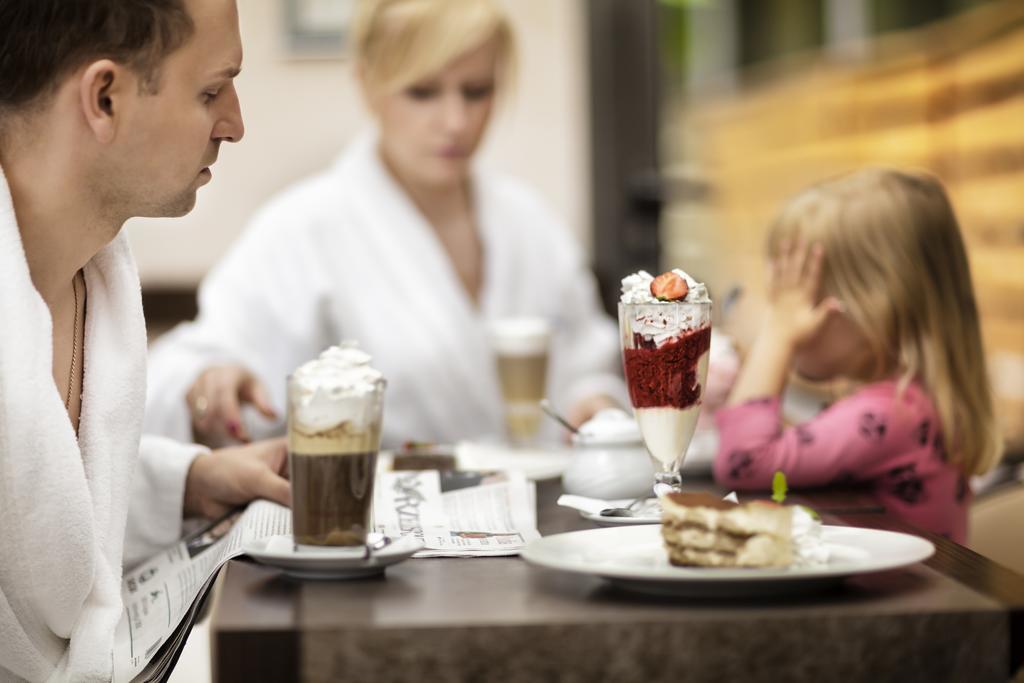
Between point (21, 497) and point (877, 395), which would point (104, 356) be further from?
point (877, 395)

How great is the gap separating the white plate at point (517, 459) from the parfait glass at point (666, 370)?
0.29 metres

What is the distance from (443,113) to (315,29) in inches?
→ 52.1

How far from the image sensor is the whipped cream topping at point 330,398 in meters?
0.97

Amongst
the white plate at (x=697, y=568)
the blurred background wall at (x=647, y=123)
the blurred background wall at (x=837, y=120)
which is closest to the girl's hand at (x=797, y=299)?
the blurred background wall at (x=837, y=120)

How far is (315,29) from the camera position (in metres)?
3.59

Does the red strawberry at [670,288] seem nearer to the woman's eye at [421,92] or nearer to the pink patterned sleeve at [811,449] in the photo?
the pink patterned sleeve at [811,449]

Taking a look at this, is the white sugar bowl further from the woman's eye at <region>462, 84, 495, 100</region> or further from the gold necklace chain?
the woman's eye at <region>462, 84, 495, 100</region>

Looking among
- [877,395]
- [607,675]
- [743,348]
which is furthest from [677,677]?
[743,348]

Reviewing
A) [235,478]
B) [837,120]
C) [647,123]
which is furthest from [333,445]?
[647,123]

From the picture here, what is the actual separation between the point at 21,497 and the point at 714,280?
2967 mm

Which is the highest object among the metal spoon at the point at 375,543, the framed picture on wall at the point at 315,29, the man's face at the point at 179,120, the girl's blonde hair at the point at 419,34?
the framed picture on wall at the point at 315,29

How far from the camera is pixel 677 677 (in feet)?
2.73

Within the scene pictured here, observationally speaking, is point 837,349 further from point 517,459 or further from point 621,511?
point 621,511

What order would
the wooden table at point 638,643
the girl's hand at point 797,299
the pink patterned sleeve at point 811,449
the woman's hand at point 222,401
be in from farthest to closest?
the woman's hand at point 222,401, the girl's hand at point 797,299, the pink patterned sleeve at point 811,449, the wooden table at point 638,643
